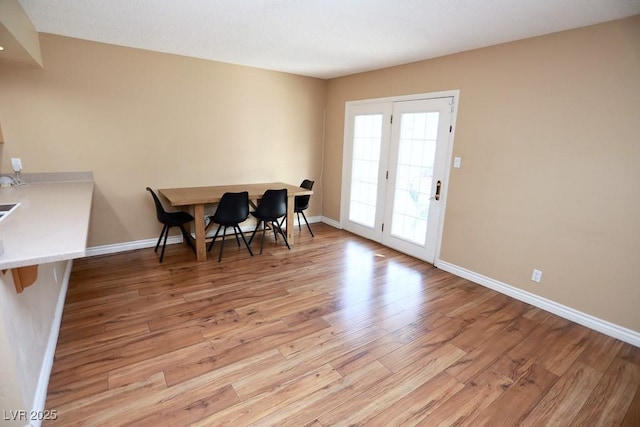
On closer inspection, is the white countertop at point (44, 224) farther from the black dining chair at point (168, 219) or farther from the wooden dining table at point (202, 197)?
the wooden dining table at point (202, 197)

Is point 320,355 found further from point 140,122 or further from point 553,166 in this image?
point 140,122

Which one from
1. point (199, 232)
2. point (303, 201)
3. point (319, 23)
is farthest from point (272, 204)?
point (319, 23)

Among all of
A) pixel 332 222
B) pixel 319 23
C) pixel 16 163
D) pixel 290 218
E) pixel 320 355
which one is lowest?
pixel 320 355

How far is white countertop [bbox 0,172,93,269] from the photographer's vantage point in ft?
4.59

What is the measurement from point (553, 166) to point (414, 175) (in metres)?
1.53

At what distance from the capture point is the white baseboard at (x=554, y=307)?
2.59 meters

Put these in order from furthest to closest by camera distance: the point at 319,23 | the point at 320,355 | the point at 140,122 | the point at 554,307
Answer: the point at 140,122
the point at 554,307
the point at 319,23
the point at 320,355

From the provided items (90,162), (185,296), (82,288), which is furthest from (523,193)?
(90,162)

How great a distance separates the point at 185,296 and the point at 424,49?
350 centimetres

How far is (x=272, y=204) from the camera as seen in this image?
418 centimetres

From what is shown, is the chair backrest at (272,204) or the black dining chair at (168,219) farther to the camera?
the chair backrest at (272,204)

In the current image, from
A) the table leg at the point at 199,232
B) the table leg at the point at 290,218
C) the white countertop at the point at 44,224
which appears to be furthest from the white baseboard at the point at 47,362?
the table leg at the point at 290,218

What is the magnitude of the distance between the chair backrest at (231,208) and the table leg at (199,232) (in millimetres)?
166

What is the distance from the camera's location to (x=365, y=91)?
15.4ft
